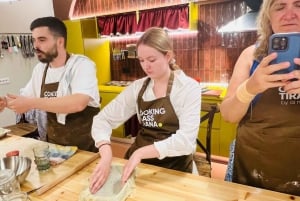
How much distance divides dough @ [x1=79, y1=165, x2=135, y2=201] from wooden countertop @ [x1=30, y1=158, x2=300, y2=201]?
27 mm

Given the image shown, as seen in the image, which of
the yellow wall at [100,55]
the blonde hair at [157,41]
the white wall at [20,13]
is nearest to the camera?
the blonde hair at [157,41]

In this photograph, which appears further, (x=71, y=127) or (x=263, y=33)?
(x=71, y=127)

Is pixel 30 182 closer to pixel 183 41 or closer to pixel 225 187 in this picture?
pixel 225 187

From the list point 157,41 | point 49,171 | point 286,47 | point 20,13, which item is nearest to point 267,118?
point 286,47

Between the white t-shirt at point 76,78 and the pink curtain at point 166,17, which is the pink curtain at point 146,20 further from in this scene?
the white t-shirt at point 76,78

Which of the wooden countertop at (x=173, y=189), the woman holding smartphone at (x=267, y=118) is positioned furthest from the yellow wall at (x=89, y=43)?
the woman holding smartphone at (x=267, y=118)

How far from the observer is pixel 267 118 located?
0.98 metres

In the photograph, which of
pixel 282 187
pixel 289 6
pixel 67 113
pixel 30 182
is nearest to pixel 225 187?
pixel 282 187

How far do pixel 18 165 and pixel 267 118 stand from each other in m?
1.05

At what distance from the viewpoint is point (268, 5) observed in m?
0.93

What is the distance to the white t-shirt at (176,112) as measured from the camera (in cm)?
110

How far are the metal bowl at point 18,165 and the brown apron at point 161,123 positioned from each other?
0.54m

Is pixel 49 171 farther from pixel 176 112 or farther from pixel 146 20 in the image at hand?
pixel 146 20

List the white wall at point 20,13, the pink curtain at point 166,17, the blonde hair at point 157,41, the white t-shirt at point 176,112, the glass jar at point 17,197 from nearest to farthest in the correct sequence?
the glass jar at point 17,197 → the white t-shirt at point 176,112 → the blonde hair at point 157,41 → the pink curtain at point 166,17 → the white wall at point 20,13
